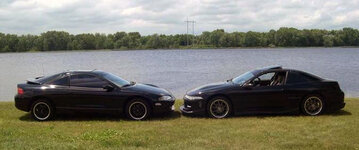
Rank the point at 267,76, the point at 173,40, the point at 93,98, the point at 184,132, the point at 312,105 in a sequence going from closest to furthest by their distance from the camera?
the point at 184,132, the point at 93,98, the point at 312,105, the point at 267,76, the point at 173,40

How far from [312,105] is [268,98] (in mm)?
1242

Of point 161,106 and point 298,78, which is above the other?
point 298,78

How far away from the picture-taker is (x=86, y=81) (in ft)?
37.1

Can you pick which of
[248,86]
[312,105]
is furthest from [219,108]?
[312,105]

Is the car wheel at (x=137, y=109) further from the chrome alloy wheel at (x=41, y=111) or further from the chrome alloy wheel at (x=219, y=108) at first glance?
the chrome alloy wheel at (x=41, y=111)

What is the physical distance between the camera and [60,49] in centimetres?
10688

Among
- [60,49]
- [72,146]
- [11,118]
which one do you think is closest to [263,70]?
[72,146]

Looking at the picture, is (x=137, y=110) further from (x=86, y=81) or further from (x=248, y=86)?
(x=248, y=86)

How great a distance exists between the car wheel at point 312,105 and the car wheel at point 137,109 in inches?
167

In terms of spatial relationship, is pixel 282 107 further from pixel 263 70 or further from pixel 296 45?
pixel 296 45

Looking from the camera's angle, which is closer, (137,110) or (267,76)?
(137,110)

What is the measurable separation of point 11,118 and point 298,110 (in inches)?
311

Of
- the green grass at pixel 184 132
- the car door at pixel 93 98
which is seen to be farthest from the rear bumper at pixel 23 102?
the car door at pixel 93 98

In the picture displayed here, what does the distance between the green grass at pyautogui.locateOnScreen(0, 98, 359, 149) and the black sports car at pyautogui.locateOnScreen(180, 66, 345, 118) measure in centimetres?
30
